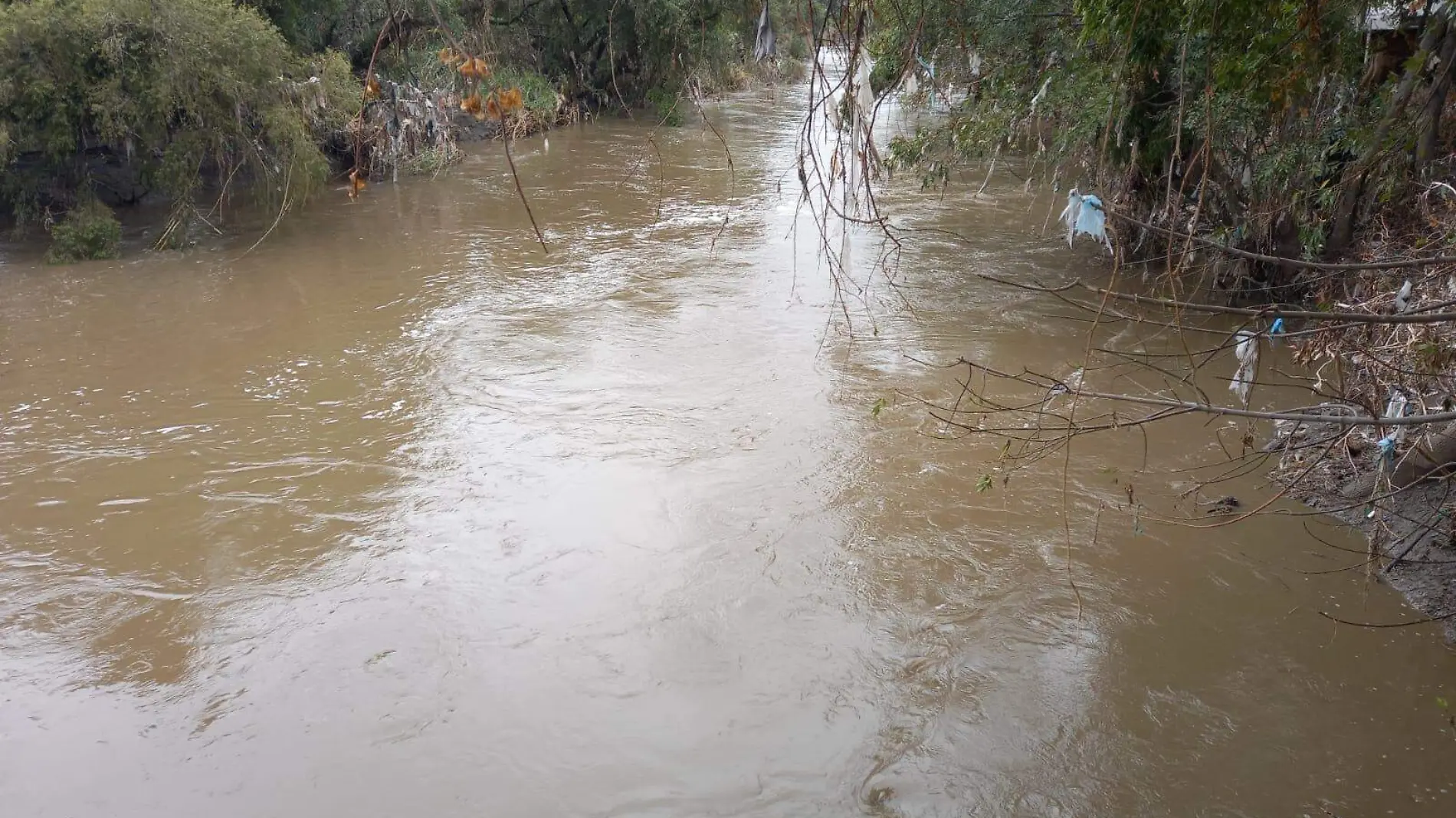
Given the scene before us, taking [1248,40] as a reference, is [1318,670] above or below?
below

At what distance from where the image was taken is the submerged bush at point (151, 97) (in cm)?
807

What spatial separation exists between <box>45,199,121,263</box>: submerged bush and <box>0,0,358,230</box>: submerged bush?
0.76 feet

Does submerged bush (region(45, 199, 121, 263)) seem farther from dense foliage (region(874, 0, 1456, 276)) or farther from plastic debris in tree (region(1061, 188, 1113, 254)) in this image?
plastic debris in tree (region(1061, 188, 1113, 254))

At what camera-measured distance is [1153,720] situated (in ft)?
11.6

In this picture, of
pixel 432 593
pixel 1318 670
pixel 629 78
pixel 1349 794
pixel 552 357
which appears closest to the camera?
pixel 1349 794

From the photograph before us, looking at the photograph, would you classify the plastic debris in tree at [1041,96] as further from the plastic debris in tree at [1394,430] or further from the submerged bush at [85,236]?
the submerged bush at [85,236]

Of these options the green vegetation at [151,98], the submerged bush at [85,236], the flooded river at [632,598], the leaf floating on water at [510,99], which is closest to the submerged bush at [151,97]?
the green vegetation at [151,98]

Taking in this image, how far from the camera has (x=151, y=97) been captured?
8305 mm

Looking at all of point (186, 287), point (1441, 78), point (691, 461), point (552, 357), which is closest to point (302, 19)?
point (186, 287)

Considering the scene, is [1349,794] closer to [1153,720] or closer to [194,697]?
[1153,720]

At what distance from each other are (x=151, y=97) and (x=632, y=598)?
6.86m

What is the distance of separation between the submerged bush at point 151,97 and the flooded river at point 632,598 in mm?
1908

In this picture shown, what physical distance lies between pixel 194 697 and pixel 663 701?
1.71 metres

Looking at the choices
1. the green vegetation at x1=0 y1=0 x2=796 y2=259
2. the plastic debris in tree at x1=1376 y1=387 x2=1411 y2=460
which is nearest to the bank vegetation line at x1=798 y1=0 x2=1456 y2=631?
the plastic debris in tree at x1=1376 y1=387 x2=1411 y2=460
